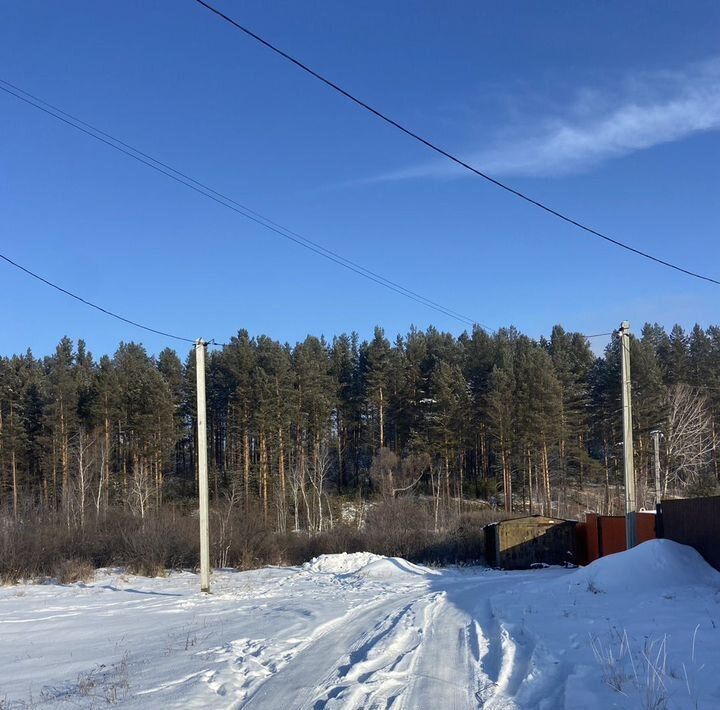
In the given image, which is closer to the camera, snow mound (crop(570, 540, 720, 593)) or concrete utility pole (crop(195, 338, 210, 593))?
snow mound (crop(570, 540, 720, 593))

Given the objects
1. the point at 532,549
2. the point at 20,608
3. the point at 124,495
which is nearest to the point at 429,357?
the point at 124,495

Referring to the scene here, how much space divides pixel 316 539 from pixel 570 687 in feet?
98.2

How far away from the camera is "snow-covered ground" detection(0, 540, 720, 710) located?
7055 mm

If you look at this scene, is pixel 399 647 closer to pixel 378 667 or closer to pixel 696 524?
pixel 378 667

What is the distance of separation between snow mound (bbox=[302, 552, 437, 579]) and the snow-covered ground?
6.93m

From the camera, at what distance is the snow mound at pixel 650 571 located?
47.1 ft

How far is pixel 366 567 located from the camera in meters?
26.3

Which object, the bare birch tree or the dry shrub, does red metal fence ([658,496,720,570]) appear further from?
the bare birch tree

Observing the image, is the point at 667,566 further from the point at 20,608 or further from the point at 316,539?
the point at 316,539

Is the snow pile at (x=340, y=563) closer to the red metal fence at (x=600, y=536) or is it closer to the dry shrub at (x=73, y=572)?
the dry shrub at (x=73, y=572)

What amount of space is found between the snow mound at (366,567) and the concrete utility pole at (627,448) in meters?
7.65

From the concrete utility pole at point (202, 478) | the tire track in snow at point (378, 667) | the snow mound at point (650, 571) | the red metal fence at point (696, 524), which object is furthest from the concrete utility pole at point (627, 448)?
the concrete utility pole at point (202, 478)

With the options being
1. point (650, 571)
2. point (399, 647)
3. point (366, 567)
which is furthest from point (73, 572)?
point (399, 647)

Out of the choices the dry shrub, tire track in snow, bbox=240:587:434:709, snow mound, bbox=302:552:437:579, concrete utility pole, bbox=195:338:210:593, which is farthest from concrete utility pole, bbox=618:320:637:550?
the dry shrub
